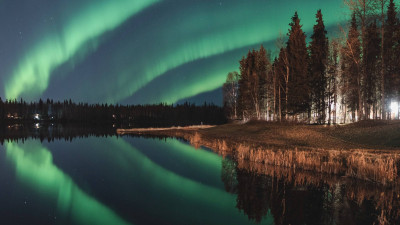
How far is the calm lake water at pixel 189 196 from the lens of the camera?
14.8m

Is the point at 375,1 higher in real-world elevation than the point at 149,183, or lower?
higher

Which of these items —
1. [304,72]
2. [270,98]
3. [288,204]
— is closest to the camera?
[288,204]

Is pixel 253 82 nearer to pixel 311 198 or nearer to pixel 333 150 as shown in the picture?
pixel 333 150

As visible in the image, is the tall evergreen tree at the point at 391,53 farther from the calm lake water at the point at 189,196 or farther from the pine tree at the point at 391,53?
the calm lake water at the point at 189,196

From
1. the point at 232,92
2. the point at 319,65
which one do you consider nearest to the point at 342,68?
the point at 319,65

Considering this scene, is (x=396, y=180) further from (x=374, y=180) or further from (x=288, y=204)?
(x=288, y=204)

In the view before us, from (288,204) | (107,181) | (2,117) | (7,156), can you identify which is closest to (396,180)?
(288,204)

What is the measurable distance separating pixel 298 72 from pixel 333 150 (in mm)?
31755

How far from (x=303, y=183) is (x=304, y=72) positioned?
37684mm

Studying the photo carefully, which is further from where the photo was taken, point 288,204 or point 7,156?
point 7,156

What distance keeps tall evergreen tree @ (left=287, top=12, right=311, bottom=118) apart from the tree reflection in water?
33.0 metres

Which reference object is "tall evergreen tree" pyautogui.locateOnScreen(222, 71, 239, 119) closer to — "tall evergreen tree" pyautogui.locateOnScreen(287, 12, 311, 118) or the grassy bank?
"tall evergreen tree" pyautogui.locateOnScreen(287, 12, 311, 118)

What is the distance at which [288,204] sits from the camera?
15859mm

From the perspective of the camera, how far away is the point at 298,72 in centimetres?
5381
